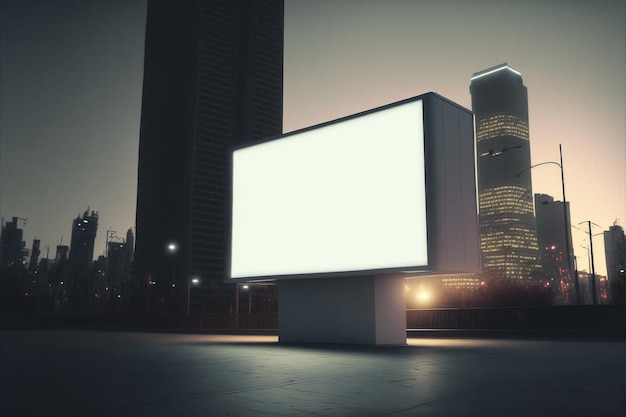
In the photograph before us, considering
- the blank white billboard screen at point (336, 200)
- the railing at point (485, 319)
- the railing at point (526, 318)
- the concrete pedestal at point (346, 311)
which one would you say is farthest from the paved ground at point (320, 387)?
the railing at point (485, 319)

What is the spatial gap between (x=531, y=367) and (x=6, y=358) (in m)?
14.1

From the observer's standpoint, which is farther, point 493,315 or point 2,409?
point 493,315

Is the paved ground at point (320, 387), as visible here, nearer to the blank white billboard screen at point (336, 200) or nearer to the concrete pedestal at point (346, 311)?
the blank white billboard screen at point (336, 200)

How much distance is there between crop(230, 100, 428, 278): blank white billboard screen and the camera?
19672 millimetres

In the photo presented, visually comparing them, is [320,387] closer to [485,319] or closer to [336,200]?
[336,200]

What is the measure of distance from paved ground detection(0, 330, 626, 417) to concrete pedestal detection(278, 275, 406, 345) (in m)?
6.77

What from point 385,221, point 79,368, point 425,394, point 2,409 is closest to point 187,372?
point 79,368

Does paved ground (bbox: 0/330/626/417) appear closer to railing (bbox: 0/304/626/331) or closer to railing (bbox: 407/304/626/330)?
railing (bbox: 407/304/626/330)

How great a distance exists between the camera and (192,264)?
19712 cm

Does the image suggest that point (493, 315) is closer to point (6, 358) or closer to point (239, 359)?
point (239, 359)

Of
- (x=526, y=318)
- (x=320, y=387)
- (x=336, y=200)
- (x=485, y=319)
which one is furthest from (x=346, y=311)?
(x=320, y=387)

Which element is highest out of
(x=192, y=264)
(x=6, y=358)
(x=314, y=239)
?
(x=192, y=264)

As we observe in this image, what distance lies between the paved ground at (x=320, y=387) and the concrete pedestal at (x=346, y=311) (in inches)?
266

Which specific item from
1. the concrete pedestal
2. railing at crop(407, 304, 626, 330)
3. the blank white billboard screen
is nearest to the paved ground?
the blank white billboard screen
